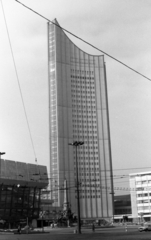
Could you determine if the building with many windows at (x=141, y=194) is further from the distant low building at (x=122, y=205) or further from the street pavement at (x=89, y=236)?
the street pavement at (x=89, y=236)

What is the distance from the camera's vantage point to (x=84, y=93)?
15775 cm

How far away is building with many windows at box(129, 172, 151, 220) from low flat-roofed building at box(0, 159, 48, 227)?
2221 inches

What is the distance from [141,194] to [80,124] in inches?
1588

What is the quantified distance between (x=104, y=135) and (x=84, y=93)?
2164 cm

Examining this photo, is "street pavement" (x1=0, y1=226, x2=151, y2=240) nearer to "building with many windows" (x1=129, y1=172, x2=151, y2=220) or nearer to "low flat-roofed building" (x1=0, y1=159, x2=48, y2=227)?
"low flat-roofed building" (x1=0, y1=159, x2=48, y2=227)

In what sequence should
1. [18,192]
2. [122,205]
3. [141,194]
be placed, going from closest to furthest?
[18,192]
[141,194]
[122,205]

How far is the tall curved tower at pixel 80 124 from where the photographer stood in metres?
146

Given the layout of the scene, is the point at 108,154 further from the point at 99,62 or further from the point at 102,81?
the point at 99,62

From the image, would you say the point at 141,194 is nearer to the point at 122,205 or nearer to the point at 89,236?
the point at 122,205

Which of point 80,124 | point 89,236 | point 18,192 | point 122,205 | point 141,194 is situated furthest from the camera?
point 122,205

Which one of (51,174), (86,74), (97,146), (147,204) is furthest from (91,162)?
(86,74)

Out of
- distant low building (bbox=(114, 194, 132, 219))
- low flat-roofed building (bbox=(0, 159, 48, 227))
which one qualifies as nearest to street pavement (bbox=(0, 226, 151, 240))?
low flat-roofed building (bbox=(0, 159, 48, 227))

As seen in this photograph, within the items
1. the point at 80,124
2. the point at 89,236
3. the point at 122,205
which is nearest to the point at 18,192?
the point at 89,236

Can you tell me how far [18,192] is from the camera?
93250 millimetres
